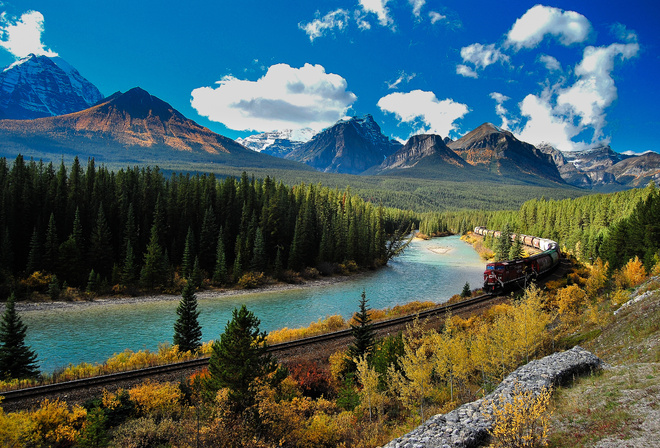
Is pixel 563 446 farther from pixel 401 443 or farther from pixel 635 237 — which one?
pixel 635 237

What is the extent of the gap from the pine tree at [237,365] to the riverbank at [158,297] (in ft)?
127

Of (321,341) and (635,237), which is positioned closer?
(321,341)

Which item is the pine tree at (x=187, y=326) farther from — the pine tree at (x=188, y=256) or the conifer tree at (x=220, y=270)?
the conifer tree at (x=220, y=270)

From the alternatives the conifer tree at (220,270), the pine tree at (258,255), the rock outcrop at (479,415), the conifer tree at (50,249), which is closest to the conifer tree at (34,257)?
the conifer tree at (50,249)

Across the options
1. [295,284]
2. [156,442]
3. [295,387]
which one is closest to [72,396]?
[156,442]

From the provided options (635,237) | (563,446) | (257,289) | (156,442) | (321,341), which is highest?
(635,237)

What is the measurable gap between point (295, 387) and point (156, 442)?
8.32 m

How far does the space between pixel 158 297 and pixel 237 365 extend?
4107 centimetres

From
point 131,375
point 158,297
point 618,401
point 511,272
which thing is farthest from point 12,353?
point 511,272

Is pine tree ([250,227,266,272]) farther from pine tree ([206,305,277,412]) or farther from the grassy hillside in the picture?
the grassy hillside

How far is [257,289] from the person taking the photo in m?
59.0

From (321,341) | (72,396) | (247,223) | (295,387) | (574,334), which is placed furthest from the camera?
(247,223)

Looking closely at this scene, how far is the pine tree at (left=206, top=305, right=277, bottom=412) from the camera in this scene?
1608 centimetres

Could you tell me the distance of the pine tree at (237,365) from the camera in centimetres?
1608
